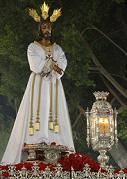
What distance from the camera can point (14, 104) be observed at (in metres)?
28.5

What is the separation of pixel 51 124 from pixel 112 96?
875cm

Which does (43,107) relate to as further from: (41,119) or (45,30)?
(45,30)

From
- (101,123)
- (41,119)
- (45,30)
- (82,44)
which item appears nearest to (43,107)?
(41,119)

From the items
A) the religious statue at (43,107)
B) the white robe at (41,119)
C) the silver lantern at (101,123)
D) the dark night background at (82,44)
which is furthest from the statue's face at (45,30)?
the dark night background at (82,44)

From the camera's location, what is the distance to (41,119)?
15.0 metres

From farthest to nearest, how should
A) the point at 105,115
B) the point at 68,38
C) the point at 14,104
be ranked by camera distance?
the point at 14,104
the point at 68,38
the point at 105,115

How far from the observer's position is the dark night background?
2114cm

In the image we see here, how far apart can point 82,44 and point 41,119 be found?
6.87m

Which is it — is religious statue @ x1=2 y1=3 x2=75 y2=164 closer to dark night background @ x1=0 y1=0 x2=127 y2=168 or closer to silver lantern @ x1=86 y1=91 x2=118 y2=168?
silver lantern @ x1=86 y1=91 x2=118 y2=168


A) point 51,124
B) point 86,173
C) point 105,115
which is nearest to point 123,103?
point 105,115

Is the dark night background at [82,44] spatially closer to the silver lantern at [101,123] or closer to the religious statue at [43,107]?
the silver lantern at [101,123]

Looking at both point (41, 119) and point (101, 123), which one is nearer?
point (41, 119)

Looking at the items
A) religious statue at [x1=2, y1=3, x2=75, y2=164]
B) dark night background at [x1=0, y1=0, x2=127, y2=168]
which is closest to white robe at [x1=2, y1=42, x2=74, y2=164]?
religious statue at [x1=2, y1=3, x2=75, y2=164]

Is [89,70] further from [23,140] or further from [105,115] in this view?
[23,140]
